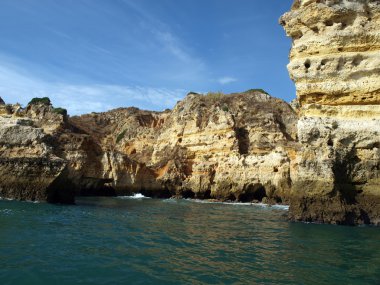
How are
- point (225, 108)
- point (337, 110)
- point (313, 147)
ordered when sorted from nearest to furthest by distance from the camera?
1. point (313, 147)
2. point (337, 110)
3. point (225, 108)

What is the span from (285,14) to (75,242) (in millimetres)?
17417

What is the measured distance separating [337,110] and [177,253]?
13.4 metres

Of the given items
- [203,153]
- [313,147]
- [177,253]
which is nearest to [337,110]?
[313,147]

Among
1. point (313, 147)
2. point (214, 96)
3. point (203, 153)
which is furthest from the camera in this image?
point (214, 96)

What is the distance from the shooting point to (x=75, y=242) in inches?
439

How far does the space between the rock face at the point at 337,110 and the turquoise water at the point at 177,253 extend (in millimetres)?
2081

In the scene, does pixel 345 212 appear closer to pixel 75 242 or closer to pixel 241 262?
pixel 241 262

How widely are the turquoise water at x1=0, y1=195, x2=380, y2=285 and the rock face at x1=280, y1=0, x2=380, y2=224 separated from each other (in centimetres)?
208

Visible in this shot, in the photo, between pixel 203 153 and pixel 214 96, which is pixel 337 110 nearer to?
pixel 203 153

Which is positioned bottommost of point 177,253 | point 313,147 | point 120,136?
point 177,253

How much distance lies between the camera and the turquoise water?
8.09m

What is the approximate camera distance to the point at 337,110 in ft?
64.5

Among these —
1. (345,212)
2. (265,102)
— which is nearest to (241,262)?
(345,212)

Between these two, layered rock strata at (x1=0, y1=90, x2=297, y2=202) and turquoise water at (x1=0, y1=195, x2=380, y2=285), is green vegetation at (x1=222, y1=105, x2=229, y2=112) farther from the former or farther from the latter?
turquoise water at (x1=0, y1=195, x2=380, y2=285)
